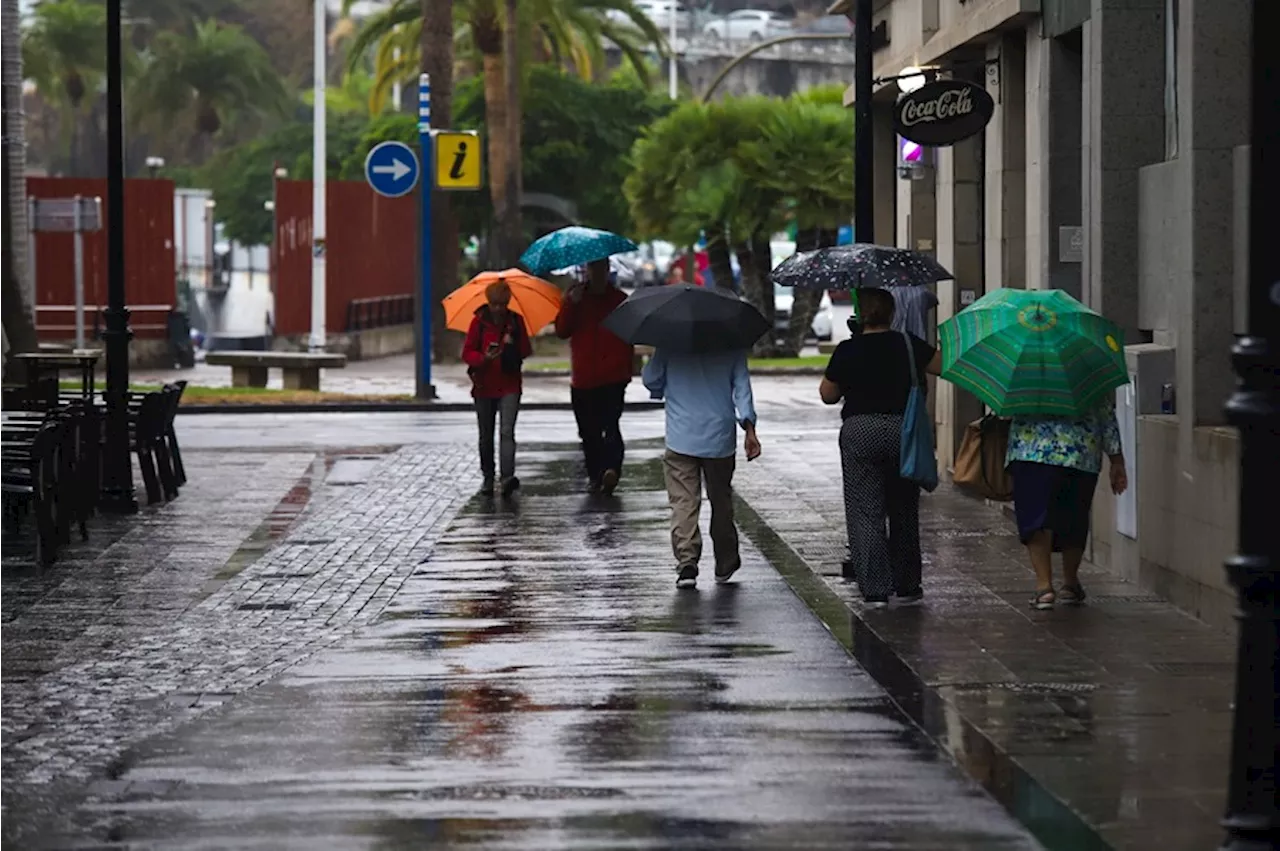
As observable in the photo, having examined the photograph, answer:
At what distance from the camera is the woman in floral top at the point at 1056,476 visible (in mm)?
12797

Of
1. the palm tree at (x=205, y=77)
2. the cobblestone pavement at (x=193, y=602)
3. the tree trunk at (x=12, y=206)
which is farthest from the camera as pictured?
the palm tree at (x=205, y=77)

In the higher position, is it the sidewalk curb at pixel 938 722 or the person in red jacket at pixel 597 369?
the person in red jacket at pixel 597 369

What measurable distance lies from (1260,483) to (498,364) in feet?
43.2

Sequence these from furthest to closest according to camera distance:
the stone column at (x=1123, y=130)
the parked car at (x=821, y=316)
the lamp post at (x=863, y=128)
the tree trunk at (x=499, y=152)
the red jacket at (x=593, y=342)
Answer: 1. the parked car at (x=821, y=316)
2. the tree trunk at (x=499, y=152)
3. the red jacket at (x=593, y=342)
4. the stone column at (x=1123, y=130)
5. the lamp post at (x=863, y=128)

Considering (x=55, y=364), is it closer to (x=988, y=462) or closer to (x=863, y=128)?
(x=863, y=128)

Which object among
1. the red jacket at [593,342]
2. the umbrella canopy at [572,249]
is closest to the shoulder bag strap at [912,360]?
the red jacket at [593,342]

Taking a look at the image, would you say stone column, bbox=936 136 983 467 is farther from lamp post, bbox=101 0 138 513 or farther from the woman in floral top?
the woman in floral top

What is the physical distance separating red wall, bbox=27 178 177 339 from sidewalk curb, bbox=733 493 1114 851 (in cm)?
2870

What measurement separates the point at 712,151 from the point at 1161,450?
31.8 m

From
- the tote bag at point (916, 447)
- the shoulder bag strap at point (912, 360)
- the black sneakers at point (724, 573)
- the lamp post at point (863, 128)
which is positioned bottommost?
the black sneakers at point (724, 573)

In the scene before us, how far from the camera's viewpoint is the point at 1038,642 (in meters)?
11.9

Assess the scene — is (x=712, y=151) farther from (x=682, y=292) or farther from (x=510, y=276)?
(x=682, y=292)

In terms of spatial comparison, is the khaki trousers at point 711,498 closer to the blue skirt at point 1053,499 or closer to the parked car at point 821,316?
the blue skirt at point 1053,499

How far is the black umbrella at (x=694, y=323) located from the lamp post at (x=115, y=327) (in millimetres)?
5521
